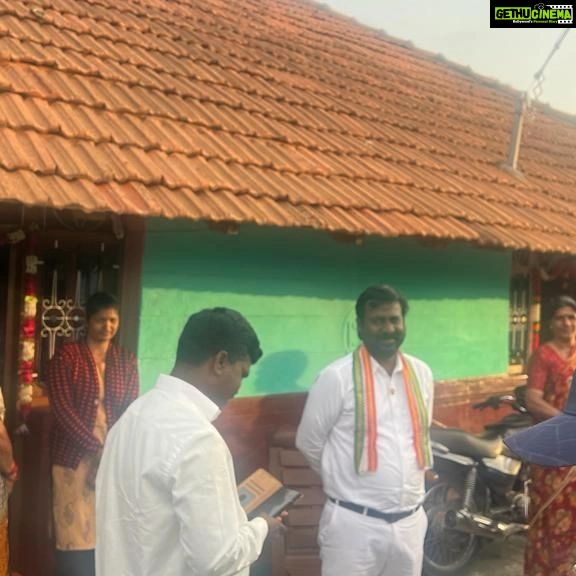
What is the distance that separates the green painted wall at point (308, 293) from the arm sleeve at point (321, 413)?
1.25 m

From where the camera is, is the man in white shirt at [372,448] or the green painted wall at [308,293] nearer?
the man in white shirt at [372,448]

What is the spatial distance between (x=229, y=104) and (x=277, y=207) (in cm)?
137

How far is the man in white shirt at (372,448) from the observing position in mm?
3295

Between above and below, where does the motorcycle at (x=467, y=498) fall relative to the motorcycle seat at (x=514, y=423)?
below

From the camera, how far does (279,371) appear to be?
4941 mm

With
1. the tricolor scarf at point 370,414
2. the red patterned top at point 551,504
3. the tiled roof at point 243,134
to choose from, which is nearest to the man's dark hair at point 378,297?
the tricolor scarf at point 370,414

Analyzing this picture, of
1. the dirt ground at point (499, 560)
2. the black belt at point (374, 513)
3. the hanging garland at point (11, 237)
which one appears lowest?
the dirt ground at point (499, 560)

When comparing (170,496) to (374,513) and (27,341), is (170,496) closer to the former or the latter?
(374,513)

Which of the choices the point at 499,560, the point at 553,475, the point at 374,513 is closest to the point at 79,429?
the point at 374,513

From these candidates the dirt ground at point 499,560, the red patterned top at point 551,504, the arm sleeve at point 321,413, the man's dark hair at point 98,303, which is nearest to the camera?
the arm sleeve at point 321,413

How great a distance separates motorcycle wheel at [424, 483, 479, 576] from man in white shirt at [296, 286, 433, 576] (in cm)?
165

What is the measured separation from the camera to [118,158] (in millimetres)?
3961

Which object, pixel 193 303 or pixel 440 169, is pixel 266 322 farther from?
pixel 440 169

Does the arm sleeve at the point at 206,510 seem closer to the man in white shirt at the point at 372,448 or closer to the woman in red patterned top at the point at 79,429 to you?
the man in white shirt at the point at 372,448
